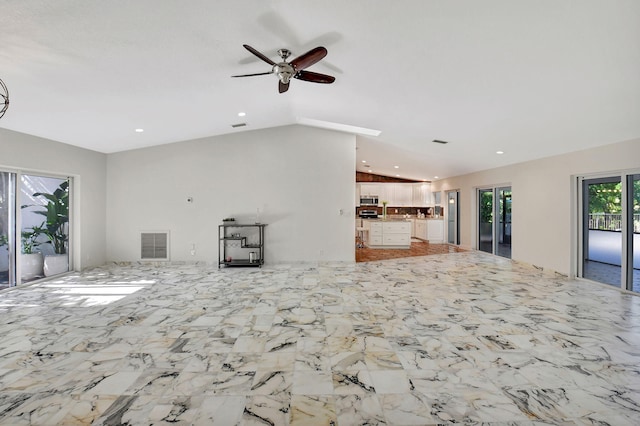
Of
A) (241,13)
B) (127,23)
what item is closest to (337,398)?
(241,13)

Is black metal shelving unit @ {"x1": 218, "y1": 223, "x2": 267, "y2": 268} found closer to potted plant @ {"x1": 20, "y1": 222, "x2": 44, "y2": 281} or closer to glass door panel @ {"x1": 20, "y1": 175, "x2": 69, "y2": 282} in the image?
glass door panel @ {"x1": 20, "y1": 175, "x2": 69, "y2": 282}

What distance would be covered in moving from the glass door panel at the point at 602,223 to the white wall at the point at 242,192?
4.38m

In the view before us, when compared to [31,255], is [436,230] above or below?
above

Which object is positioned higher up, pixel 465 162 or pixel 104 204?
pixel 465 162

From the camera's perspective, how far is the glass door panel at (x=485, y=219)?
8086 millimetres

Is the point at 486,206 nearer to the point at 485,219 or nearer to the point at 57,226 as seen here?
the point at 485,219

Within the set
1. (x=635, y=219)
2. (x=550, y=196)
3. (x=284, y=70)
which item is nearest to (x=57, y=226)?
(x=284, y=70)

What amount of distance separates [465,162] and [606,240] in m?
3.14

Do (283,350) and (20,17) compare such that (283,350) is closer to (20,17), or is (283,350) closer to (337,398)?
(337,398)

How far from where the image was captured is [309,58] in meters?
2.79

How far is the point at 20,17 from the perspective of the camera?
7.14ft

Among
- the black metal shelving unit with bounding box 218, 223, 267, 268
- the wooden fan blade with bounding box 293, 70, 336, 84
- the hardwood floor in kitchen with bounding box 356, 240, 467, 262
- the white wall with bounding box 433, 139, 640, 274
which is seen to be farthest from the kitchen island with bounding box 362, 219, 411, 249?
the wooden fan blade with bounding box 293, 70, 336, 84

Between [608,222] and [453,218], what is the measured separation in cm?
500

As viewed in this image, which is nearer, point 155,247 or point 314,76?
point 314,76
